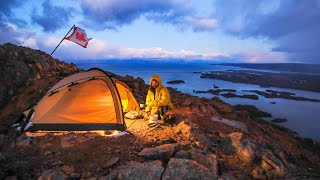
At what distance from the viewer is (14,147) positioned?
7.63 metres

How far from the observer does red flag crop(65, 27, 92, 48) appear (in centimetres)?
1024

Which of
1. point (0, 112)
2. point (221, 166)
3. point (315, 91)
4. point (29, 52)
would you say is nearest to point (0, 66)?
point (29, 52)

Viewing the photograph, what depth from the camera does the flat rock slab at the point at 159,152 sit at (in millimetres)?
6902

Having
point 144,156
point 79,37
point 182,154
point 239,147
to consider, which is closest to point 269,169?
point 239,147

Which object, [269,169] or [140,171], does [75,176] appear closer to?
[140,171]

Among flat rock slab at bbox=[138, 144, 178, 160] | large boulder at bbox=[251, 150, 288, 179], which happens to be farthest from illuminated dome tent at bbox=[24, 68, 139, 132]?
large boulder at bbox=[251, 150, 288, 179]

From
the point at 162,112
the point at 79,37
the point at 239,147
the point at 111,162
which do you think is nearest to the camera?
the point at 111,162

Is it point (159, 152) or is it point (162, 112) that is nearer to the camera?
point (159, 152)

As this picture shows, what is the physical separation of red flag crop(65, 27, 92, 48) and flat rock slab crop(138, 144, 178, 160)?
550 cm

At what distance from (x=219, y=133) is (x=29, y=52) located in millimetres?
15227

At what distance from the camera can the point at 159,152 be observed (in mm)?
6949

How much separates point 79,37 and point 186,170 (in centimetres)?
710

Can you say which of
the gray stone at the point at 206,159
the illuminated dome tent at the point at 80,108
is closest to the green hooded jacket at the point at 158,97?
the illuminated dome tent at the point at 80,108

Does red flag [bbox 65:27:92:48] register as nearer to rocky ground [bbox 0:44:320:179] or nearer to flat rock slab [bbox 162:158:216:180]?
rocky ground [bbox 0:44:320:179]
